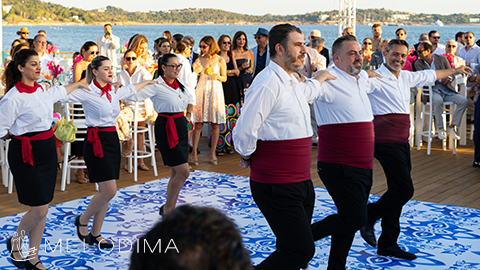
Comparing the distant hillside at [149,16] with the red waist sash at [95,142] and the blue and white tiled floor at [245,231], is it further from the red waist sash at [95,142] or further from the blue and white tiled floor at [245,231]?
the red waist sash at [95,142]

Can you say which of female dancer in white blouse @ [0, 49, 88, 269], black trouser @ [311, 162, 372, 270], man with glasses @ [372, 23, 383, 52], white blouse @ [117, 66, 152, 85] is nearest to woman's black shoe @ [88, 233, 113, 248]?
female dancer in white blouse @ [0, 49, 88, 269]

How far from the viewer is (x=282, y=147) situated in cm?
287

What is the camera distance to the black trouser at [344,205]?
3299 mm

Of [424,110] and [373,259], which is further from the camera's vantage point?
[424,110]

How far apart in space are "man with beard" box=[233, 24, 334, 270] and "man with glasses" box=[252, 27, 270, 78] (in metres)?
5.17

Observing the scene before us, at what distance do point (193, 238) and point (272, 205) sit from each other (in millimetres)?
2081

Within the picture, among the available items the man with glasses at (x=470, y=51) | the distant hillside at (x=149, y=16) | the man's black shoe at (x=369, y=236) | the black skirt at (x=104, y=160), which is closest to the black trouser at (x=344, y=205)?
the man's black shoe at (x=369, y=236)

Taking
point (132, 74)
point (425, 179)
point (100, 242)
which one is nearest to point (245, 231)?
point (100, 242)

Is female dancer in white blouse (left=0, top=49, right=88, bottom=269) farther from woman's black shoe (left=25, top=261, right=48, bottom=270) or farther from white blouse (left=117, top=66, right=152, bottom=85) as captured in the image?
white blouse (left=117, top=66, right=152, bottom=85)

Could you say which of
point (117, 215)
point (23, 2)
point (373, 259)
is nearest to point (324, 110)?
point (373, 259)

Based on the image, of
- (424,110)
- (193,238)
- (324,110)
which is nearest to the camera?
(193,238)

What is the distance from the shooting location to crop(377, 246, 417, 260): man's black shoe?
3.98m

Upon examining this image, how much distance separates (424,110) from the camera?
8648mm

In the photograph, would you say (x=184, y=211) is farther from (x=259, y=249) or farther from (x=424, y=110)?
(x=424, y=110)
